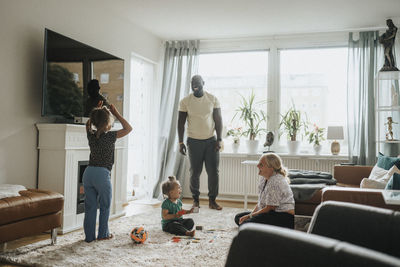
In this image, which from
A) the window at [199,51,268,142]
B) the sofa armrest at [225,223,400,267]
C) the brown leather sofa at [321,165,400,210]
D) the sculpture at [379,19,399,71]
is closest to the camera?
the sofa armrest at [225,223,400,267]

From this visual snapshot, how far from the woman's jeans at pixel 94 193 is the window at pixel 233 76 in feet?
9.81

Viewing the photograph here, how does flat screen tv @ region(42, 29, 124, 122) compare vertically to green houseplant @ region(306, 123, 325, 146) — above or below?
above

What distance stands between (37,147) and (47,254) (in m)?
1.14

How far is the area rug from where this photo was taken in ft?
8.14

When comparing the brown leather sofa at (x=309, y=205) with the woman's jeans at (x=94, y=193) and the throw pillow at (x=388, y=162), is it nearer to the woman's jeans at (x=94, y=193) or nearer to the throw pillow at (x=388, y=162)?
the throw pillow at (x=388, y=162)

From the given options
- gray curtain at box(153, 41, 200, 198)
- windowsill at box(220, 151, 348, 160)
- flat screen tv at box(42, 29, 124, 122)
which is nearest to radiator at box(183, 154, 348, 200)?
windowsill at box(220, 151, 348, 160)

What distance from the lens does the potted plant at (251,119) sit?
207 inches

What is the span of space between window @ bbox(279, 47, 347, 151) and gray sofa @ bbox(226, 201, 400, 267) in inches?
158

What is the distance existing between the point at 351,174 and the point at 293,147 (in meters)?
1.09

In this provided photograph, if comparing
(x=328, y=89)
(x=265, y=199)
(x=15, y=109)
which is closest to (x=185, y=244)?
(x=265, y=199)

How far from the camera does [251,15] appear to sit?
4.52 metres

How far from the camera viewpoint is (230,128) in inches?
221

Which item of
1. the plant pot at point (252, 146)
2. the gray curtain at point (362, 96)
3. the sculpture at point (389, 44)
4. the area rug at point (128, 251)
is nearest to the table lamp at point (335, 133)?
the gray curtain at point (362, 96)

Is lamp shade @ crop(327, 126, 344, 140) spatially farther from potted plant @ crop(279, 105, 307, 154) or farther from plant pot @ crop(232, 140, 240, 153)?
plant pot @ crop(232, 140, 240, 153)
